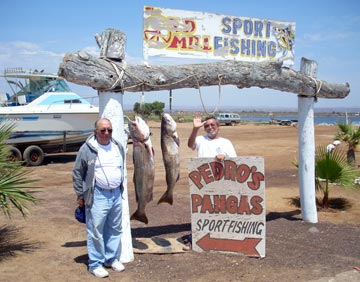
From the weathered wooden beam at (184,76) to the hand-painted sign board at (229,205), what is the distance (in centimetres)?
116

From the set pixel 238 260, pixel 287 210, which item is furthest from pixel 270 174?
pixel 238 260

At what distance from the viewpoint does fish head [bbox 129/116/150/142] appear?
4.55m

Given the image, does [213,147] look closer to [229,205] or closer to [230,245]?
[229,205]

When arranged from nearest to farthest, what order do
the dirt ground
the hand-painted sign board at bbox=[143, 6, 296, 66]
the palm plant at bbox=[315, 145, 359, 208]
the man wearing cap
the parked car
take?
the man wearing cap < the dirt ground < the hand-painted sign board at bbox=[143, 6, 296, 66] < the palm plant at bbox=[315, 145, 359, 208] < the parked car

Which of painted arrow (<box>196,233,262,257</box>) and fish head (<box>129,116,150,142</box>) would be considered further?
painted arrow (<box>196,233,262,257</box>)

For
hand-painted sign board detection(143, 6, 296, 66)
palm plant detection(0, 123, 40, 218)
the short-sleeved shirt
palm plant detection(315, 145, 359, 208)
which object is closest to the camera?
palm plant detection(0, 123, 40, 218)

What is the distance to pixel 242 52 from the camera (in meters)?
6.43

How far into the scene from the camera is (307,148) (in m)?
7.00

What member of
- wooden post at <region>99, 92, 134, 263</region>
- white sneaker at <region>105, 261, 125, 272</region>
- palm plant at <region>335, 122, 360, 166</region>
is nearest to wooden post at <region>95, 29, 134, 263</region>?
wooden post at <region>99, 92, 134, 263</region>

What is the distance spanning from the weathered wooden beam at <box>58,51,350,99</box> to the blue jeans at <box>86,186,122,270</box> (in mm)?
1326

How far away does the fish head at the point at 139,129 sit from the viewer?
→ 4.55 meters

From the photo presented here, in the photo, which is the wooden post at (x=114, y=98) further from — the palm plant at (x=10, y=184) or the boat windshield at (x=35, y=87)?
Result: the boat windshield at (x=35, y=87)

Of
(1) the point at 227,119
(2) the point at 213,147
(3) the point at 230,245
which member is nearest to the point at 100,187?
(2) the point at 213,147

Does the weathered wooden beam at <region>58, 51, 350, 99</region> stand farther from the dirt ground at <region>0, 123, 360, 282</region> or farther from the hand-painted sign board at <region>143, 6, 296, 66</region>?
the dirt ground at <region>0, 123, 360, 282</region>
